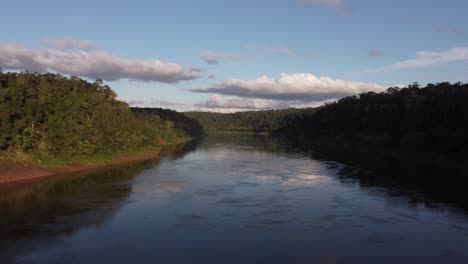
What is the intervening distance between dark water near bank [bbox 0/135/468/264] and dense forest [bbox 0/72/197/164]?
231 inches

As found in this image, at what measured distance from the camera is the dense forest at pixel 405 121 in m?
72.0

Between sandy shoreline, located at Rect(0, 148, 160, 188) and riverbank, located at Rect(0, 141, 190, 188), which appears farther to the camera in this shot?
riverbank, located at Rect(0, 141, 190, 188)

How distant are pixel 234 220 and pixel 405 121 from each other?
7440cm

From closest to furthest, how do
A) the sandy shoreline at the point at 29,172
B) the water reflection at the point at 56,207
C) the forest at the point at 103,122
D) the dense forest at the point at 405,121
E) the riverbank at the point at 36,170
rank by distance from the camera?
1. the water reflection at the point at 56,207
2. the sandy shoreline at the point at 29,172
3. the riverbank at the point at 36,170
4. the forest at the point at 103,122
5. the dense forest at the point at 405,121

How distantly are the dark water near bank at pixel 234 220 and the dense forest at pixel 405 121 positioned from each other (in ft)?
74.9

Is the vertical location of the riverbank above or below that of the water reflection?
above

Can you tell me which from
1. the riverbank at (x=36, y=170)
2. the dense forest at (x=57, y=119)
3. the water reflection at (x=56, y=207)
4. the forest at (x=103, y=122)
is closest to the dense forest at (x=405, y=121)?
the forest at (x=103, y=122)

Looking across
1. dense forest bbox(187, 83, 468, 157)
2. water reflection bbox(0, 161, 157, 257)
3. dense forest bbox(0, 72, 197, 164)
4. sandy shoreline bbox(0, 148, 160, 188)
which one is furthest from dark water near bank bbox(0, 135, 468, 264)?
dense forest bbox(187, 83, 468, 157)

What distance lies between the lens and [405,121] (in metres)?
93.7

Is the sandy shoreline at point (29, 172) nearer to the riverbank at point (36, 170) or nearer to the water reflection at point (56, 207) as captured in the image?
the riverbank at point (36, 170)

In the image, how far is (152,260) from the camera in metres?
21.4

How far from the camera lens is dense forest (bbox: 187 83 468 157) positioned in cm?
7204

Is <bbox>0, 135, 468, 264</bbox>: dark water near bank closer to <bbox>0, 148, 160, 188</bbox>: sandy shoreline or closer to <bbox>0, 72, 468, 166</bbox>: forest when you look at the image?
<bbox>0, 148, 160, 188</bbox>: sandy shoreline

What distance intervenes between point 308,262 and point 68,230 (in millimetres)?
14461
